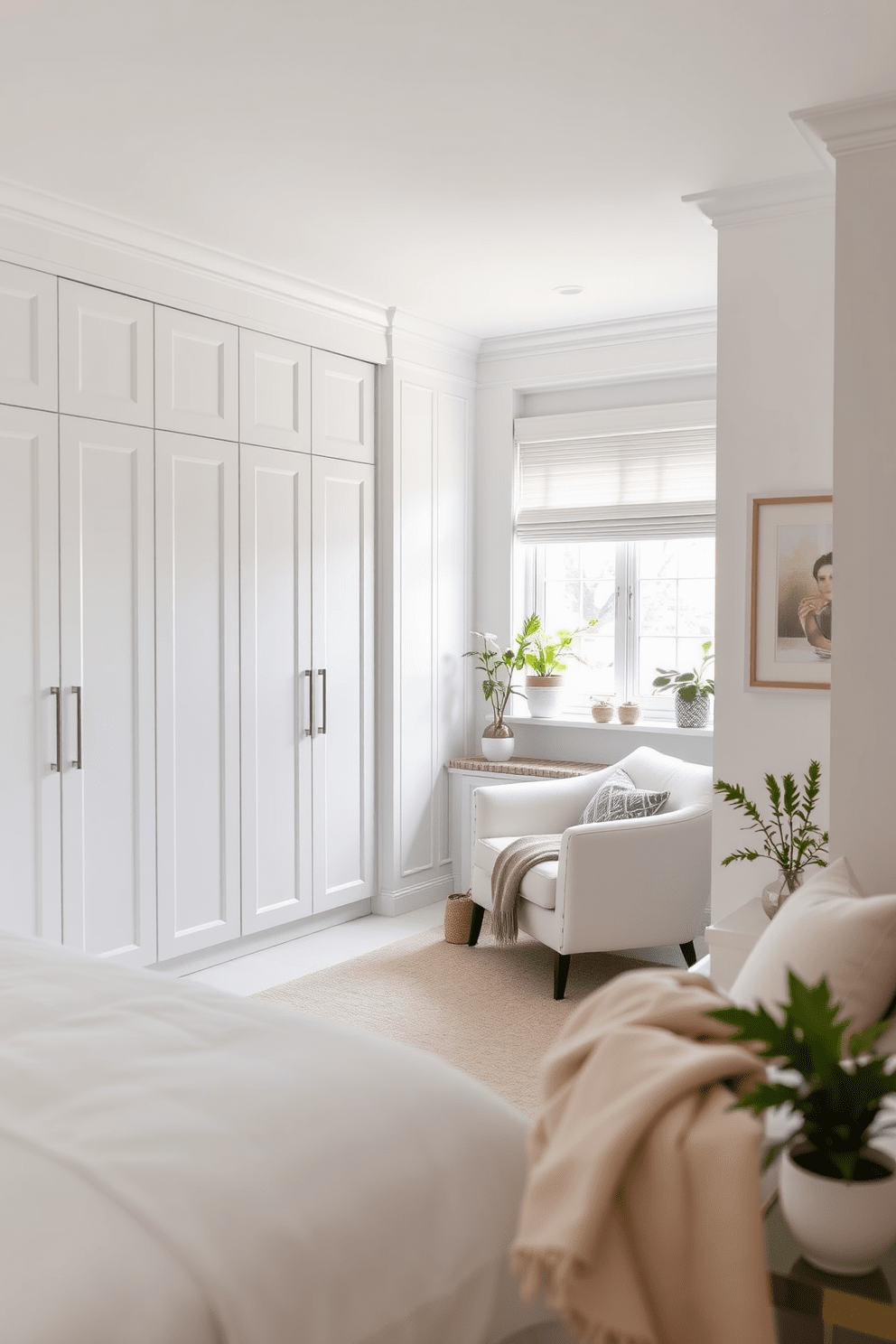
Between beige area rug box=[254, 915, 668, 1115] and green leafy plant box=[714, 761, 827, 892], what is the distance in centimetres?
90

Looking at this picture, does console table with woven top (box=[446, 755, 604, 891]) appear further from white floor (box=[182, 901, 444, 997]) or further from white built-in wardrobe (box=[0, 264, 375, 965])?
white built-in wardrobe (box=[0, 264, 375, 965])

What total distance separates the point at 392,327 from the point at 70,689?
2249mm

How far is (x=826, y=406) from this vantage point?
11.0ft

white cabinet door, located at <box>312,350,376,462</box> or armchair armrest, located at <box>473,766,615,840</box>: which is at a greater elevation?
white cabinet door, located at <box>312,350,376,462</box>

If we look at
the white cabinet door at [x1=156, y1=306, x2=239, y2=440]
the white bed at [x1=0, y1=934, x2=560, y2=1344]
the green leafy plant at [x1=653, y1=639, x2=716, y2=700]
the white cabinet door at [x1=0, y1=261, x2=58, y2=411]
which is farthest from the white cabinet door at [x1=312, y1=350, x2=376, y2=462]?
the white bed at [x1=0, y1=934, x2=560, y2=1344]

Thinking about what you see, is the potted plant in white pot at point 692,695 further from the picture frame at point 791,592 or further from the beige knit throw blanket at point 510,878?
the picture frame at point 791,592

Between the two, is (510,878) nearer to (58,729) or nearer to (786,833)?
(786,833)

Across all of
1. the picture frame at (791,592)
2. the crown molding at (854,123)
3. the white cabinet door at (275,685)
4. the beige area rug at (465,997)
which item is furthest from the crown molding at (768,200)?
the beige area rug at (465,997)

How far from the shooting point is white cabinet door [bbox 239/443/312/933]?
4.32m

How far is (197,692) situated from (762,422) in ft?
7.22

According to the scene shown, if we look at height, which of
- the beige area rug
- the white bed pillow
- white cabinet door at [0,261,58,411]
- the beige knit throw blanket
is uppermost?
white cabinet door at [0,261,58,411]

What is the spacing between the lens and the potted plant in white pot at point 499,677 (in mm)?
5254

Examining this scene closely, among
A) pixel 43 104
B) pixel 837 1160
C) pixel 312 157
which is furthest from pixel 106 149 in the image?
pixel 837 1160

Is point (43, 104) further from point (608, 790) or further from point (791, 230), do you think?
point (608, 790)
